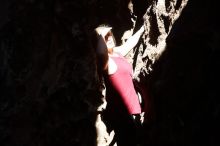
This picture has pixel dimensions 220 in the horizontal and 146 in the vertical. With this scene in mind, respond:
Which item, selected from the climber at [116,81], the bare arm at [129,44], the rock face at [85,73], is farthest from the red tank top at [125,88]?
the bare arm at [129,44]

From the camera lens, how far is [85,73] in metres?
3.09

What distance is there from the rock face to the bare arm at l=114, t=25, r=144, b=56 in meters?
0.08

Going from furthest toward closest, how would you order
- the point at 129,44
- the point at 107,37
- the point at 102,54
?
the point at 129,44, the point at 107,37, the point at 102,54

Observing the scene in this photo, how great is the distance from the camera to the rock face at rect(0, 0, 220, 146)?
9.50ft

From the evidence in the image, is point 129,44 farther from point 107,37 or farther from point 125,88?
point 125,88

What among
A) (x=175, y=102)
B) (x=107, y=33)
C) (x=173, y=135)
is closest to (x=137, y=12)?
(x=107, y=33)

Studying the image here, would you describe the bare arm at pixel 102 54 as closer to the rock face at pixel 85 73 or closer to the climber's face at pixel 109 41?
the rock face at pixel 85 73

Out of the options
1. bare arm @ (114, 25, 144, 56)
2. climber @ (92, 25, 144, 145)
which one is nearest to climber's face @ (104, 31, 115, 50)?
climber @ (92, 25, 144, 145)

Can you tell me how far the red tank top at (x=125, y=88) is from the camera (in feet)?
10.2

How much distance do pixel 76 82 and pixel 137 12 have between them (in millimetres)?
1099

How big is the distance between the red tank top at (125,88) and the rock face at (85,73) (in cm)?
11

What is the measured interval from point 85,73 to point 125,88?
37 centimetres

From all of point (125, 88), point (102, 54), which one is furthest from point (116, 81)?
point (102, 54)

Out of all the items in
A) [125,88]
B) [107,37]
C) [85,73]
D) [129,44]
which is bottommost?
[125,88]
